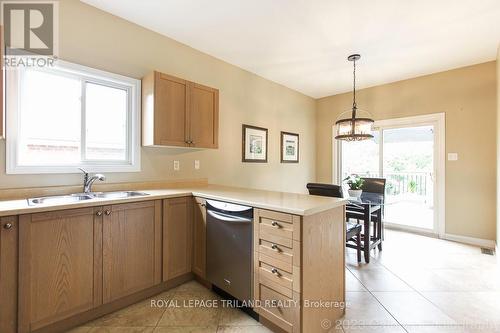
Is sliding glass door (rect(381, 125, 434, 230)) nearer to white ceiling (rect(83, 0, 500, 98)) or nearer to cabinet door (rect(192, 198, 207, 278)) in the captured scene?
white ceiling (rect(83, 0, 500, 98))

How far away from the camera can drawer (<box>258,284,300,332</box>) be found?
1473 millimetres

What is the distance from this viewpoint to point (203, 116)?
267 cm

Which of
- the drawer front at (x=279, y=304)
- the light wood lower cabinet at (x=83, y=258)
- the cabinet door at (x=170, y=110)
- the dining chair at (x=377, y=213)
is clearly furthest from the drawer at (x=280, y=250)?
the dining chair at (x=377, y=213)

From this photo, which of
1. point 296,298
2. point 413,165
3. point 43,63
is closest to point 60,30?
point 43,63

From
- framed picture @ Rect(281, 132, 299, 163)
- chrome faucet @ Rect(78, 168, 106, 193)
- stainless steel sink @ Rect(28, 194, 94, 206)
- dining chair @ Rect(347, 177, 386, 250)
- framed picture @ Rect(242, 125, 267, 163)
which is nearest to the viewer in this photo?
stainless steel sink @ Rect(28, 194, 94, 206)

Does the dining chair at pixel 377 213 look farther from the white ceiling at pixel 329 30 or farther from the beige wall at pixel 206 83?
the white ceiling at pixel 329 30

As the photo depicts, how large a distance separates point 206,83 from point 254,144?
1.20 m

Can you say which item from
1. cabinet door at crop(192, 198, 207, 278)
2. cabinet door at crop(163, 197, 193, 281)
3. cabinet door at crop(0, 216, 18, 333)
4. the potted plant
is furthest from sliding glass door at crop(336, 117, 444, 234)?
cabinet door at crop(0, 216, 18, 333)

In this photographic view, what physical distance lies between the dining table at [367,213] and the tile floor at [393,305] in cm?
22

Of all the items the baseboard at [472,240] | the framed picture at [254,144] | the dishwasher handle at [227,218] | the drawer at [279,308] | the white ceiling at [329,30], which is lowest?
the baseboard at [472,240]

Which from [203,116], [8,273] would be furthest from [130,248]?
[203,116]

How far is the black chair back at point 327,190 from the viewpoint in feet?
8.36

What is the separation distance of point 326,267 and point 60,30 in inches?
114

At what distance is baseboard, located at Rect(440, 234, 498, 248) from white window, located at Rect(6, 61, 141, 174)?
14.9 feet
